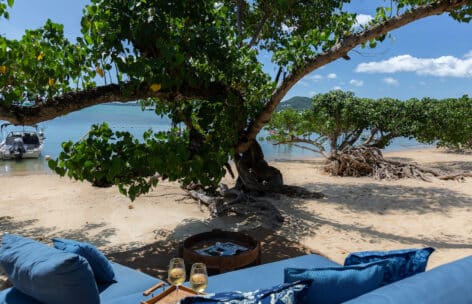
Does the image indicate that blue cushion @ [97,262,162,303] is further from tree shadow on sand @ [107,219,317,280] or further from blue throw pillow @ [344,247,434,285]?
blue throw pillow @ [344,247,434,285]

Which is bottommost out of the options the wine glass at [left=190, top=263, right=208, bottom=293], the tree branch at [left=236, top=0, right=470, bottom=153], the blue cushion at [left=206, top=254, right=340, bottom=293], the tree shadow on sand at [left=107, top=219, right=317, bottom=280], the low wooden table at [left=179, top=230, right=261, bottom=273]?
the tree shadow on sand at [left=107, top=219, right=317, bottom=280]

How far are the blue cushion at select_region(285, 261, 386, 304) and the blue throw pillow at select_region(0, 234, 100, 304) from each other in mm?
Result: 1142

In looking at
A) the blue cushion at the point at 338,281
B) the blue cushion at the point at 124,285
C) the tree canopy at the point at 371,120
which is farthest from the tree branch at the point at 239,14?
the blue cushion at the point at 338,281

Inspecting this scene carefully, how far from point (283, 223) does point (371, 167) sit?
5.80 meters

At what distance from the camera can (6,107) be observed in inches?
173

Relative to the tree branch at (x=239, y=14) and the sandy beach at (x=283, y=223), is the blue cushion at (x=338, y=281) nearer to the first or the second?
the sandy beach at (x=283, y=223)

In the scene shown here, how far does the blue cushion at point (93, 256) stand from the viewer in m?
2.90

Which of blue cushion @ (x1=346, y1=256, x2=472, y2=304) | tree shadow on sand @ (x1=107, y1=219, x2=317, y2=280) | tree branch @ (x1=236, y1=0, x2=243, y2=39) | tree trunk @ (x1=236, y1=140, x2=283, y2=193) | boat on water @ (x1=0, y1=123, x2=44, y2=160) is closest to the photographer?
blue cushion @ (x1=346, y1=256, x2=472, y2=304)

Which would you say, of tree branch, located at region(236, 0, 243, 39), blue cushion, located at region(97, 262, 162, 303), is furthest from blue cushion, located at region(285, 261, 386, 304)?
tree branch, located at region(236, 0, 243, 39)

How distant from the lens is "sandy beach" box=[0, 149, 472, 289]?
5.30 metres

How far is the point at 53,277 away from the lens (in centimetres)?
Result: 210

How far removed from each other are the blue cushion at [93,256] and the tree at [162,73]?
1.27 metres

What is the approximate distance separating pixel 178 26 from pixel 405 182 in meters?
7.86

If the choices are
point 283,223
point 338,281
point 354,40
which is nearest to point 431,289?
point 338,281
